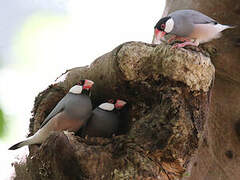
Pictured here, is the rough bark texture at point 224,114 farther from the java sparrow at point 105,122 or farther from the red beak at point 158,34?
the java sparrow at point 105,122

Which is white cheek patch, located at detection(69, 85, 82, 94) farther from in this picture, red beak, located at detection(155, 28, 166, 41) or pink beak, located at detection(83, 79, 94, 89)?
red beak, located at detection(155, 28, 166, 41)

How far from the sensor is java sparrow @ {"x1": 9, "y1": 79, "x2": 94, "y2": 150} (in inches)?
99.3

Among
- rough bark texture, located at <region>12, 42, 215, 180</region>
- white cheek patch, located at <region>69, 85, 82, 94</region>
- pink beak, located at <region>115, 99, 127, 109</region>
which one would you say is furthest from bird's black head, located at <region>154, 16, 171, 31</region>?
white cheek patch, located at <region>69, 85, 82, 94</region>

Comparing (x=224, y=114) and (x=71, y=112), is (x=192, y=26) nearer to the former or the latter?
(x=224, y=114)

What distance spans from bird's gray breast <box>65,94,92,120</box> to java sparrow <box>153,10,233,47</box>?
40.6 inches

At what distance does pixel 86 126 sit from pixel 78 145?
3.48ft

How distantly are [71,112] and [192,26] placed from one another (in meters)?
1.35

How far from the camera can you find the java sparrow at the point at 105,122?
111 inches

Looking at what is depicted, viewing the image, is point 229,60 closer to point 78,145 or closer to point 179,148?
point 179,148

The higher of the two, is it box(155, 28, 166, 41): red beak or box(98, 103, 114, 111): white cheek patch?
box(155, 28, 166, 41): red beak

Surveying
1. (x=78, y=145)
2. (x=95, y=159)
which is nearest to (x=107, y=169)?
(x=95, y=159)

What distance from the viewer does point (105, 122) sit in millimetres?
2846

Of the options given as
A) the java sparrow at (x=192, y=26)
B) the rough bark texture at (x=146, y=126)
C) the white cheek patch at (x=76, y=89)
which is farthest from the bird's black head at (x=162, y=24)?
the white cheek patch at (x=76, y=89)

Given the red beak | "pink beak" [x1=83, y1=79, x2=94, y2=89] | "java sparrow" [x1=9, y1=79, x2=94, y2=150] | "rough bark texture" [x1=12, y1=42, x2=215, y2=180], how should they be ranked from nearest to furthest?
"rough bark texture" [x1=12, y1=42, x2=215, y2=180] < "java sparrow" [x1=9, y1=79, x2=94, y2=150] < "pink beak" [x1=83, y1=79, x2=94, y2=89] < the red beak
